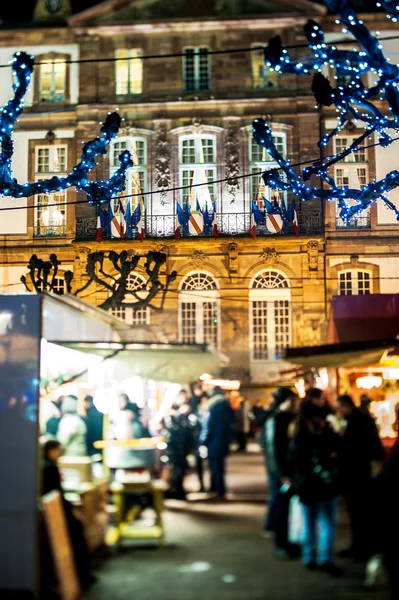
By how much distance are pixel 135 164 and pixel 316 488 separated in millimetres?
20501

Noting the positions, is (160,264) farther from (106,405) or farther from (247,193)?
(106,405)

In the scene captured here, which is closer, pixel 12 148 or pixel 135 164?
pixel 12 148

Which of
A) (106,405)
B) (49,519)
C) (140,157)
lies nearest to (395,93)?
(106,405)

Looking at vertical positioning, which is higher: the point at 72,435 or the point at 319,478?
the point at 72,435

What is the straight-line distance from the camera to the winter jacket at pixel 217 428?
1325cm

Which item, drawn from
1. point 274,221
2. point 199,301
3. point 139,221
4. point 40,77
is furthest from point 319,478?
point 40,77

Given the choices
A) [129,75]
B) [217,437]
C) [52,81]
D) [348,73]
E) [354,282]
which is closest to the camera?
[217,437]

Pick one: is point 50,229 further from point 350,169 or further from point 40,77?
point 350,169

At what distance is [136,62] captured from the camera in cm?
2861

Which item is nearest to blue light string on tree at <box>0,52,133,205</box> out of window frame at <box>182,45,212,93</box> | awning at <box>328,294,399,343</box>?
awning at <box>328,294,399,343</box>

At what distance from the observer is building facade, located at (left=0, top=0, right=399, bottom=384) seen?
27031 mm

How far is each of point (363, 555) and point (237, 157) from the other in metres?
19.9

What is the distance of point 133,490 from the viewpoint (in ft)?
33.2

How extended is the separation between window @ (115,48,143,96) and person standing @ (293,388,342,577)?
21.5 metres
